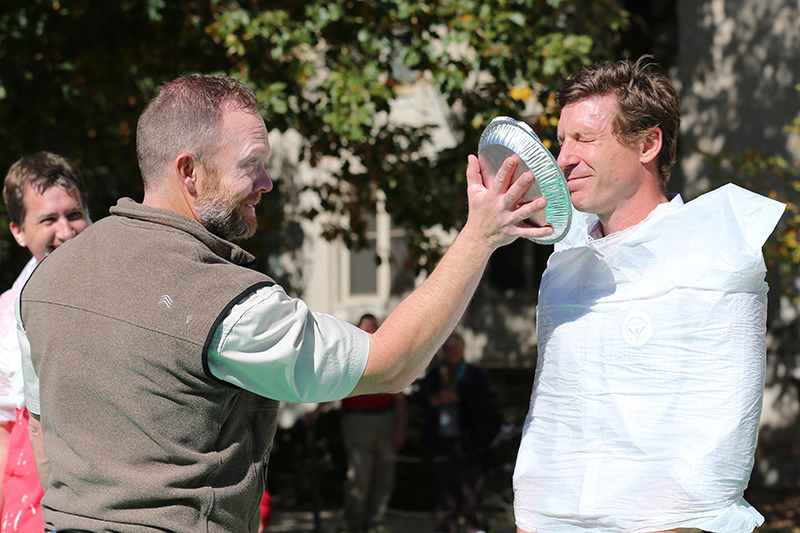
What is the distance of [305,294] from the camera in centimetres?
1455

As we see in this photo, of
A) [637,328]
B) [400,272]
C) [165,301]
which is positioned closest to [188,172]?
[165,301]

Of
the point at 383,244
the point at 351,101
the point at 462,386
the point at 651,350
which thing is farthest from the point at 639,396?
the point at 383,244

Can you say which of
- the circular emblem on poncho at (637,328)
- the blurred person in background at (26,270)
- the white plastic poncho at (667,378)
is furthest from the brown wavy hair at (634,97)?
the blurred person in background at (26,270)

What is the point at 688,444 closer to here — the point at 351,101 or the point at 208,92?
the point at 208,92

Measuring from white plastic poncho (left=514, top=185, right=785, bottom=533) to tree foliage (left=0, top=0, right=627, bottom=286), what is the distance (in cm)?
464

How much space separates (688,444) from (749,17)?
993 centimetres

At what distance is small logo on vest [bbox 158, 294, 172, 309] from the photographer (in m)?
2.00

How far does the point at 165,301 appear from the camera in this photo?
201 cm

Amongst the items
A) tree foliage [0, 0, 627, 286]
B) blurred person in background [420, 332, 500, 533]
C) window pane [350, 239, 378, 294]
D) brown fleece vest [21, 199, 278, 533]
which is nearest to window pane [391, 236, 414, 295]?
window pane [350, 239, 378, 294]

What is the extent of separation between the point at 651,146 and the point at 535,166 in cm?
66

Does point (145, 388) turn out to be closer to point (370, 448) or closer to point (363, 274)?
point (370, 448)

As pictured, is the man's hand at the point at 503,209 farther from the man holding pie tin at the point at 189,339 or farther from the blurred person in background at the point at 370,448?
the blurred person in background at the point at 370,448

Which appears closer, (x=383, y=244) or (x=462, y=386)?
(x=462, y=386)

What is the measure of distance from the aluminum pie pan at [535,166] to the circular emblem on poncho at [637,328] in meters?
0.34
